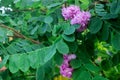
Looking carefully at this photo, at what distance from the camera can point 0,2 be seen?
6.20 ft

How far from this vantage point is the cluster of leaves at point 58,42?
128 centimetres

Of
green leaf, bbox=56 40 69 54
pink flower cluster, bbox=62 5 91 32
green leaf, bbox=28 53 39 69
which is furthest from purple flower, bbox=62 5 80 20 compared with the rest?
green leaf, bbox=28 53 39 69

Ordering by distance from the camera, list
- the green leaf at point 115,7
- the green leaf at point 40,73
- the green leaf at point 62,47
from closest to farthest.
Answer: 1. the green leaf at point 62,47
2. the green leaf at point 115,7
3. the green leaf at point 40,73

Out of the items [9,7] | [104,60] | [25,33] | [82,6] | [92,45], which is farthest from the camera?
[9,7]

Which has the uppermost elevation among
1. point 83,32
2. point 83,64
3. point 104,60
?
point 83,32

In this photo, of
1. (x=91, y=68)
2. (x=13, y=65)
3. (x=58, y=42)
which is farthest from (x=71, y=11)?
(x=13, y=65)

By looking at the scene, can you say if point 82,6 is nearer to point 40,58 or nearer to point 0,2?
point 40,58

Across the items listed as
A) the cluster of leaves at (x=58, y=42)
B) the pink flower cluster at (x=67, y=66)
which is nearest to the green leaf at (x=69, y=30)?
the cluster of leaves at (x=58, y=42)

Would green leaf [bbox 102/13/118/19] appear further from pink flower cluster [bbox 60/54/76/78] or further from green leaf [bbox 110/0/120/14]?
pink flower cluster [bbox 60/54/76/78]

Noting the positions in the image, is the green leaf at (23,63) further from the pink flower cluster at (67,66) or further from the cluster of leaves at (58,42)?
the pink flower cluster at (67,66)

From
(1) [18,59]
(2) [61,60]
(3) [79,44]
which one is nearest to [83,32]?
(3) [79,44]

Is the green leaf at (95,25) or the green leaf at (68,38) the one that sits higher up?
the green leaf at (95,25)

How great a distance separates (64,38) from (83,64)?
14 cm

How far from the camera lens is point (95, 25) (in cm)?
135
